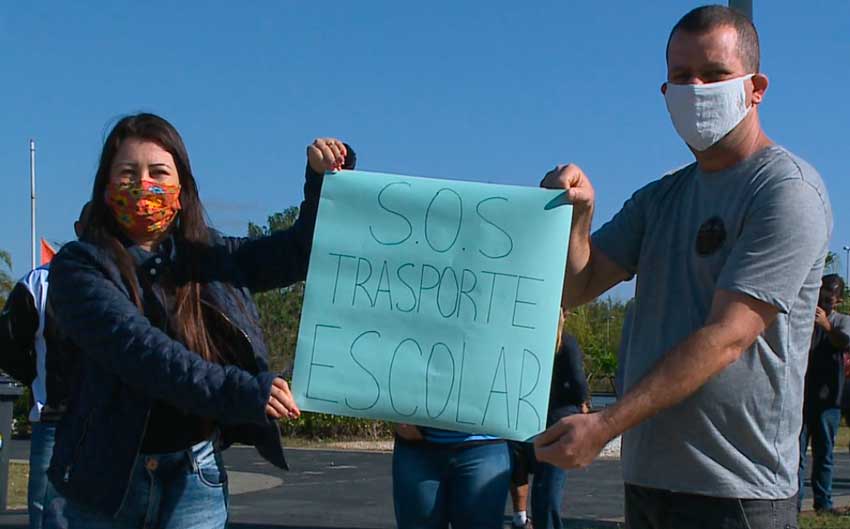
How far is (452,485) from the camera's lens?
545cm

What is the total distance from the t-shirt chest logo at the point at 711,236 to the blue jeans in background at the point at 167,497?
1499 millimetres

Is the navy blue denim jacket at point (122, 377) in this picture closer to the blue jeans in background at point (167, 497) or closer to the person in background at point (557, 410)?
the blue jeans in background at point (167, 497)

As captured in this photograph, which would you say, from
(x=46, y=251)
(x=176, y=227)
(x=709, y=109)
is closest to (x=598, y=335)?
(x=46, y=251)

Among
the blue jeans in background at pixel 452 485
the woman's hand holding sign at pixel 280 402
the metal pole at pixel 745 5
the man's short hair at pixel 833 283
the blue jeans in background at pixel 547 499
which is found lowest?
the blue jeans in background at pixel 547 499

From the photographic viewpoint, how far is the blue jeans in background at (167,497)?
133 inches

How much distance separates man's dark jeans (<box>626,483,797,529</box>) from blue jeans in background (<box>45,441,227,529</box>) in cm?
122

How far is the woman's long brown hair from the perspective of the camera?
135 inches

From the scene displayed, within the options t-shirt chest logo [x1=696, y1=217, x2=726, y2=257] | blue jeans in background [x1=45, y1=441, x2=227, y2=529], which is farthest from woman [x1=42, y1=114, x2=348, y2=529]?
t-shirt chest logo [x1=696, y1=217, x2=726, y2=257]

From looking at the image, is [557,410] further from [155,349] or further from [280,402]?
[155,349]

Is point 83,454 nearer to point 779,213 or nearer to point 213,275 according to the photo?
point 213,275

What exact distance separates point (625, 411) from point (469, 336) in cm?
63

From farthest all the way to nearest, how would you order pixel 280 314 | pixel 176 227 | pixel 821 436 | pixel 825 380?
1. pixel 280 314
2. pixel 821 436
3. pixel 825 380
4. pixel 176 227

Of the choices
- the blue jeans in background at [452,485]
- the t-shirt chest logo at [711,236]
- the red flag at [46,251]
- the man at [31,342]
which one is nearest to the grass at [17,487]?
the red flag at [46,251]

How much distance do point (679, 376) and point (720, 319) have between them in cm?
17
